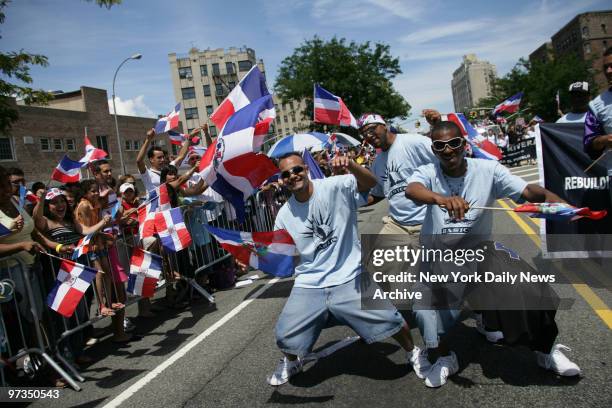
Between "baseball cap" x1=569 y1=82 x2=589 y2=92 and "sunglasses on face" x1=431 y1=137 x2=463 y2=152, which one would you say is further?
"baseball cap" x1=569 y1=82 x2=589 y2=92

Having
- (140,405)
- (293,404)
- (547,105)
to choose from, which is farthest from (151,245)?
(547,105)

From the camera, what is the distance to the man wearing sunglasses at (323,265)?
11.8 ft

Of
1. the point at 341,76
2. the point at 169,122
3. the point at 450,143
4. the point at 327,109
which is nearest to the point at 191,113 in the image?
the point at 341,76

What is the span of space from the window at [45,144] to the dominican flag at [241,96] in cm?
3661

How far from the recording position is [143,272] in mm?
5512

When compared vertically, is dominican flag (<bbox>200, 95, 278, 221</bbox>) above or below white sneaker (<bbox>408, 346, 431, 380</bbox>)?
above

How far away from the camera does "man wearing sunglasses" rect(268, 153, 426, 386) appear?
3.60 meters

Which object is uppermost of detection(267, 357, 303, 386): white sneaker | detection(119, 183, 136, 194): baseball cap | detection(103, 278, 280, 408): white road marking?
detection(119, 183, 136, 194): baseball cap

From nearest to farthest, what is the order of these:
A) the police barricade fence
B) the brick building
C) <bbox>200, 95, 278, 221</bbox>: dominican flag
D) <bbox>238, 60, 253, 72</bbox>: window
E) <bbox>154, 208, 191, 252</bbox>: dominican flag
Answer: the police barricade fence, <bbox>200, 95, 278, 221</bbox>: dominican flag, <bbox>154, 208, 191, 252</bbox>: dominican flag, the brick building, <bbox>238, 60, 253, 72</bbox>: window

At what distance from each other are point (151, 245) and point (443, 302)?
4414 mm

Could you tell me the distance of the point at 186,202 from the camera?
7426 mm

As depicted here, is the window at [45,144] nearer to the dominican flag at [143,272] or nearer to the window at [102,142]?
the window at [102,142]

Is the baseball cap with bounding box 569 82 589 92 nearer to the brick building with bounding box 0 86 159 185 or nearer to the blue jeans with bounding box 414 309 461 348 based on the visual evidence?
the blue jeans with bounding box 414 309 461 348

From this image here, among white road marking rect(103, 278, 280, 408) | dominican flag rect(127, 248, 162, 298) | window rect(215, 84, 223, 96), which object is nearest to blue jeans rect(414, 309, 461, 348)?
white road marking rect(103, 278, 280, 408)
